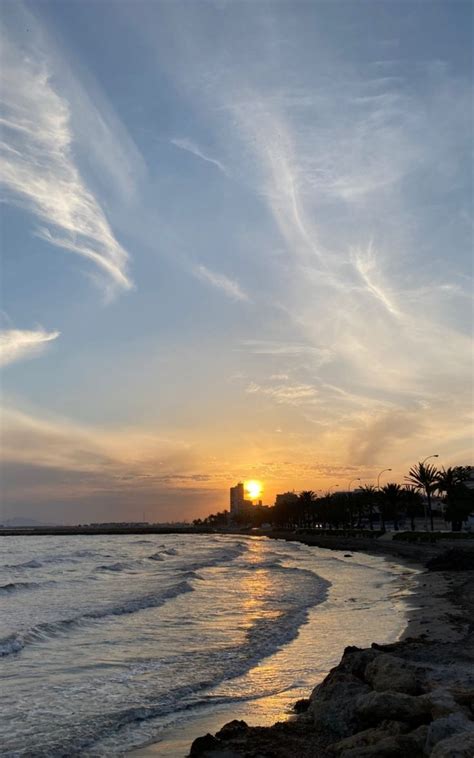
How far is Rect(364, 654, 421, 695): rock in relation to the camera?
31.9 ft

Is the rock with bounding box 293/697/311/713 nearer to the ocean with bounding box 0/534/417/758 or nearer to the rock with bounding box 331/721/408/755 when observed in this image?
the ocean with bounding box 0/534/417/758

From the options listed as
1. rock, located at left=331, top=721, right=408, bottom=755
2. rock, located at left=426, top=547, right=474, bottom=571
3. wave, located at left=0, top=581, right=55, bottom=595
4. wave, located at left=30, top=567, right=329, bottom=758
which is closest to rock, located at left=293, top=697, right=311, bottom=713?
wave, located at left=30, top=567, right=329, bottom=758

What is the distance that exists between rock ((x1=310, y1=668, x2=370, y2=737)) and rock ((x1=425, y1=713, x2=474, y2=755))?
1.94m

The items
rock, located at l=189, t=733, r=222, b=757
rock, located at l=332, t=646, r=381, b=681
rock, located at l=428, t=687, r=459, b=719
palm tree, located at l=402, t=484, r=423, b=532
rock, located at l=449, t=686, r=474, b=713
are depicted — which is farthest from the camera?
palm tree, located at l=402, t=484, r=423, b=532

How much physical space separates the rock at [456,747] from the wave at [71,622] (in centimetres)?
1478

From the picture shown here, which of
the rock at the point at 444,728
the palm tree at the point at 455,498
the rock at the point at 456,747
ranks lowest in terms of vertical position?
the rock at the point at 444,728

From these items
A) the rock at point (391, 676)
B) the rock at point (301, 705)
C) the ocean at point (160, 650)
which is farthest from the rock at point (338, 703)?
the ocean at point (160, 650)

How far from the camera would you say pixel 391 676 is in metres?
10.0

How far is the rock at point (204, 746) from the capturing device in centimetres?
841

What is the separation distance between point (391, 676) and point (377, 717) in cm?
145

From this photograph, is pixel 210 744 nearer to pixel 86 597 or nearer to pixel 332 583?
pixel 86 597

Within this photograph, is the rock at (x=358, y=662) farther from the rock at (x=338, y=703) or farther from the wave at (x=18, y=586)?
the wave at (x=18, y=586)

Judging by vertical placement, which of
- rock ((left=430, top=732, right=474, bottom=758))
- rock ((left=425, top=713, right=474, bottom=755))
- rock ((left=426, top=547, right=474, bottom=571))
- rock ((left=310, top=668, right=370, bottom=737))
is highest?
rock ((left=430, top=732, right=474, bottom=758))

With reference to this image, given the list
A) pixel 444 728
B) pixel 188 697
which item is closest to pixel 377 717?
pixel 444 728
